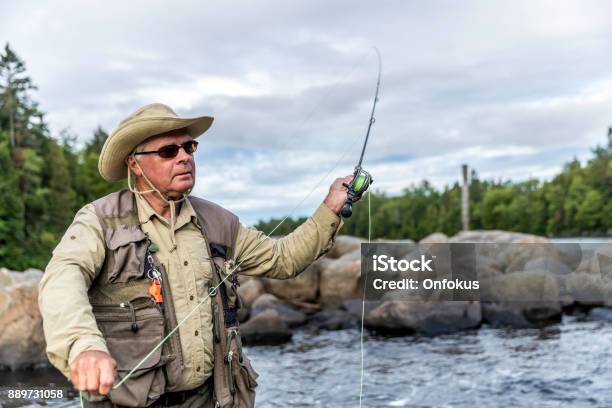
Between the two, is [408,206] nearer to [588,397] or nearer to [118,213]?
[588,397]

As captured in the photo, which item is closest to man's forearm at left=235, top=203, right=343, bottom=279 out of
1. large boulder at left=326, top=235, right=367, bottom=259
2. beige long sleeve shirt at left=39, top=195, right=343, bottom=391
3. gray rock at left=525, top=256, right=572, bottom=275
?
beige long sleeve shirt at left=39, top=195, right=343, bottom=391

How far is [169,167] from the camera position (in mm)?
3549

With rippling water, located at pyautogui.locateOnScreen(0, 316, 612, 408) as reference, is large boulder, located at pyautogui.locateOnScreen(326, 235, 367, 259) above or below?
above

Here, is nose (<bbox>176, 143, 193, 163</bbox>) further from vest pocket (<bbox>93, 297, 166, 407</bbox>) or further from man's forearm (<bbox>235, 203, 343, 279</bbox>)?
vest pocket (<bbox>93, 297, 166, 407</bbox>)

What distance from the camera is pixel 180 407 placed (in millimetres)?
3486

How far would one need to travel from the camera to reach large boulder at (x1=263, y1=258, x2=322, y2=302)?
24.2 metres

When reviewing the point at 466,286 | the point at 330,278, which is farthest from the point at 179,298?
the point at 330,278

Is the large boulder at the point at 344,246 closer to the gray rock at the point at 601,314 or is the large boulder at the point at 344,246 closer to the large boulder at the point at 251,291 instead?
the large boulder at the point at 251,291

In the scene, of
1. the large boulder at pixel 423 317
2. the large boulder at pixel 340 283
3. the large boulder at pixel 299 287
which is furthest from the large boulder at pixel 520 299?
the large boulder at pixel 299 287

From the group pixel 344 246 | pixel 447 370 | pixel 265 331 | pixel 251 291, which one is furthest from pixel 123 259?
pixel 344 246

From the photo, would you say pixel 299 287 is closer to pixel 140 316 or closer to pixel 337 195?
pixel 337 195

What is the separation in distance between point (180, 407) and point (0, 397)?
10563 mm

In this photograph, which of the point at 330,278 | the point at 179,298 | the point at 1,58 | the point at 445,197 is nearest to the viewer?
the point at 179,298

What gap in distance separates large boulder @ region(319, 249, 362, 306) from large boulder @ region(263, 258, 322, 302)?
260 mm
